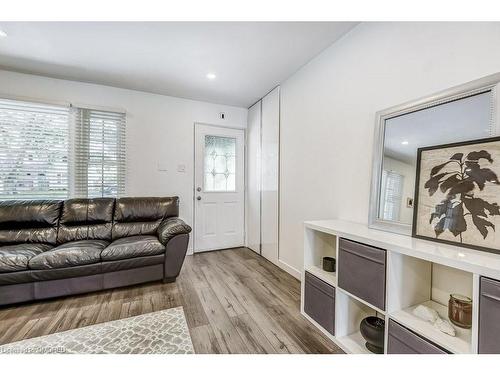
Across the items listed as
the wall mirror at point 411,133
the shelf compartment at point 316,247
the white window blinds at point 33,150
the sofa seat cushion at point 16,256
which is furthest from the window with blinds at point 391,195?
the white window blinds at point 33,150

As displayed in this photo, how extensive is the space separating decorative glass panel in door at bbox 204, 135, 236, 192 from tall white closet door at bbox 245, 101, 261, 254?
0.29 m

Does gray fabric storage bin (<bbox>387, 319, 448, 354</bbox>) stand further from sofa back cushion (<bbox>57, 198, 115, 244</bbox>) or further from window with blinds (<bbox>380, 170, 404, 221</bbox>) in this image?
sofa back cushion (<bbox>57, 198, 115, 244</bbox>)

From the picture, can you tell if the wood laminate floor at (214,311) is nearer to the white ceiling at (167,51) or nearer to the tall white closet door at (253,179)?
the tall white closet door at (253,179)

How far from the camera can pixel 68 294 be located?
2.12m

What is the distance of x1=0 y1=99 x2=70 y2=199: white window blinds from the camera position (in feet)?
8.62

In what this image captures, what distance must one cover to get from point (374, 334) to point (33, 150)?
3992 mm

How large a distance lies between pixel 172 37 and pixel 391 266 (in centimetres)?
250

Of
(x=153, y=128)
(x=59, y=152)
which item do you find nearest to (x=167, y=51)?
(x=153, y=128)

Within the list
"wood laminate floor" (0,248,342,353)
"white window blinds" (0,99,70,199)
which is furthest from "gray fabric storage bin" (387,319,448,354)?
"white window blinds" (0,99,70,199)

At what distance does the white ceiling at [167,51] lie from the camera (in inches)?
74.3

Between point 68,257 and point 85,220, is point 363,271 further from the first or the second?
point 85,220

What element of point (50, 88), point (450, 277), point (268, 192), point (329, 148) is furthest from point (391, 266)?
point (50, 88)

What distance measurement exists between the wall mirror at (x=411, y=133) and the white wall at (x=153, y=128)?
272 cm
